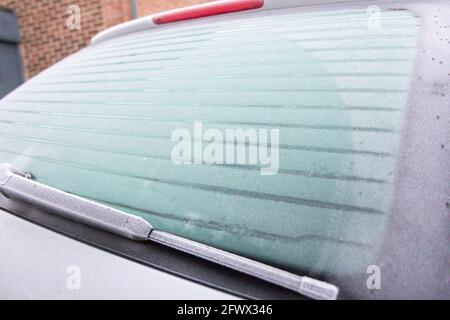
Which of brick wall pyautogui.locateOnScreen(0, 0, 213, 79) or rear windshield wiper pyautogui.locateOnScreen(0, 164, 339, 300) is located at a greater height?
brick wall pyautogui.locateOnScreen(0, 0, 213, 79)

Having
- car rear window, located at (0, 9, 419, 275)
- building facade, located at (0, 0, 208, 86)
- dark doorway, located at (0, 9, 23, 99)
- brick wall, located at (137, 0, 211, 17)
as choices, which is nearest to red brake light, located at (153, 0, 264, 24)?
car rear window, located at (0, 9, 419, 275)

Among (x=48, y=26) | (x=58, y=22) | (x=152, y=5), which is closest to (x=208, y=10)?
(x=152, y=5)

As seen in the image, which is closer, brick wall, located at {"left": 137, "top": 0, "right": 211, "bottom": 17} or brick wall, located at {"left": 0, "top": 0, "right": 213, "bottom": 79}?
brick wall, located at {"left": 0, "top": 0, "right": 213, "bottom": 79}

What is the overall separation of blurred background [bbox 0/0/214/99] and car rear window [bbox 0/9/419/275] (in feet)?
17.8

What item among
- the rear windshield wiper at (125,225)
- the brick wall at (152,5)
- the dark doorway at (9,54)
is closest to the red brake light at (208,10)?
Result: the rear windshield wiper at (125,225)

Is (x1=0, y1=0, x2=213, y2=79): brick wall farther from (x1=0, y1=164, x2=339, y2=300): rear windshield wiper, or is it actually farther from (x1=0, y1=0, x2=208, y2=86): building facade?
(x1=0, y1=164, x2=339, y2=300): rear windshield wiper

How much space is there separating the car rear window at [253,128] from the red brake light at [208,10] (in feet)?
0.14

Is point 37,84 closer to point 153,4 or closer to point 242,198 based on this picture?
point 242,198

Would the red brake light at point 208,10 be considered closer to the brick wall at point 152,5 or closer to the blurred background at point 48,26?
the blurred background at point 48,26

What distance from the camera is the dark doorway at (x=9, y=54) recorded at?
7.27m

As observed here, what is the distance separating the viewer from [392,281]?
77 cm

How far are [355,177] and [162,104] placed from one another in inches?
27.5

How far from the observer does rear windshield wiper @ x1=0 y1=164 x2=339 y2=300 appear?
2.63 ft
